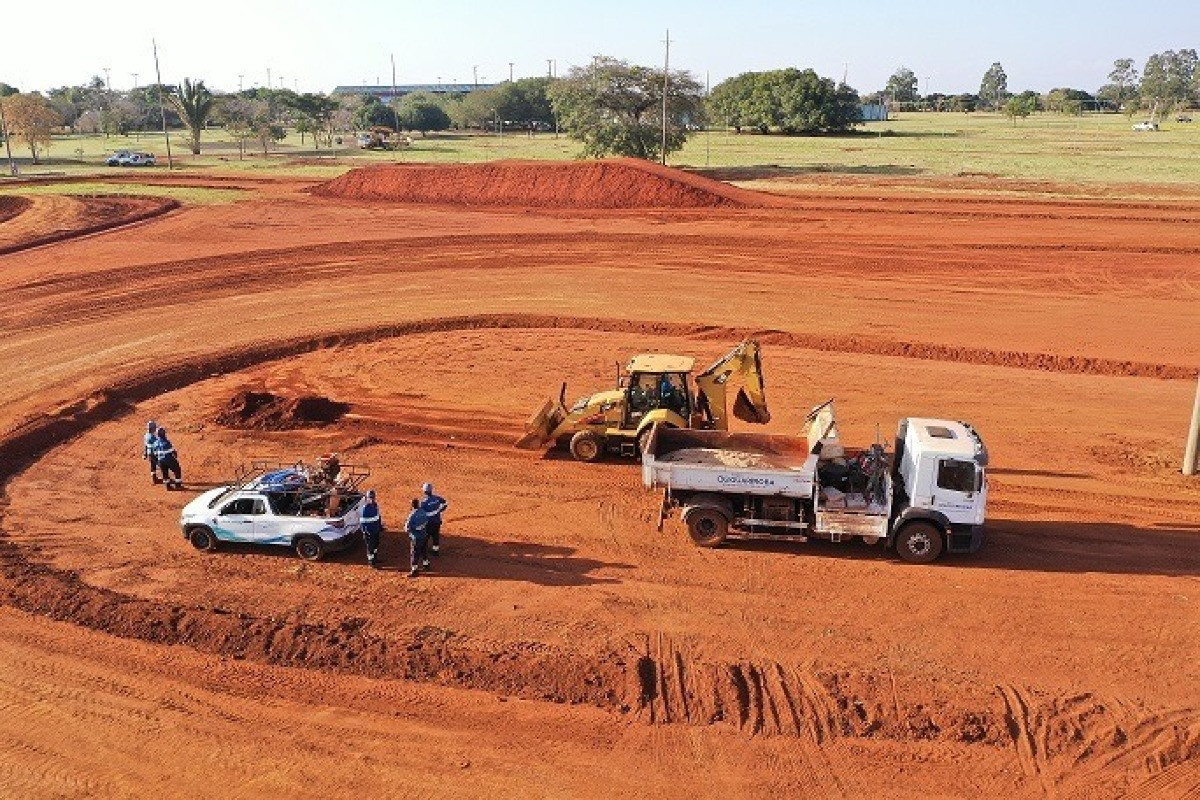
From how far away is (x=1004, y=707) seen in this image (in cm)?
1202

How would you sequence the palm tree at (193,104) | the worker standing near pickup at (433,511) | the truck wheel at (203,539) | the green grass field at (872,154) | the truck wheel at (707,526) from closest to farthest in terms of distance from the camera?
the worker standing near pickup at (433,511), the truck wheel at (707,526), the truck wheel at (203,539), the green grass field at (872,154), the palm tree at (193,104)

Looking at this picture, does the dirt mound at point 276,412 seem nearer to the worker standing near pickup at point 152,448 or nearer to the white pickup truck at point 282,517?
the worker standing near pickup at point 152,448

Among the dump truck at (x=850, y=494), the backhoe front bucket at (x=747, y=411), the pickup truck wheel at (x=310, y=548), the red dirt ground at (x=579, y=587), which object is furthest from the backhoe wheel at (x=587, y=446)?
the pickup truck wheel at (x=310, y=548)

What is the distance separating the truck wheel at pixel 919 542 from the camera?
1528cm

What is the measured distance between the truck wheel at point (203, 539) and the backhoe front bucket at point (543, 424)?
673 cm

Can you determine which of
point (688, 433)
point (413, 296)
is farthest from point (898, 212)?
point (688, 433)

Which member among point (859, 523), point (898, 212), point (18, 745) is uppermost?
point (898, 212)

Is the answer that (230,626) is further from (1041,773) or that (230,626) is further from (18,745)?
(1041,773)

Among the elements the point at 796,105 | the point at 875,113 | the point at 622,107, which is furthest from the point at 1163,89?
the point at 622,107

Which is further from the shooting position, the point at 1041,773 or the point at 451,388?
the point at 451,388

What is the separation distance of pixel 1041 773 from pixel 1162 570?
6041 mm

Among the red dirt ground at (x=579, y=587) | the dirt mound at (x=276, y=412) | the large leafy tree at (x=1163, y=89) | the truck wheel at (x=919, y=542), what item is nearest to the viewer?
the red dirt ground at (x=579, y=587)

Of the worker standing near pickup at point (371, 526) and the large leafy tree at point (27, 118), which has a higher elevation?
the large leafy tree at point (27, 118)

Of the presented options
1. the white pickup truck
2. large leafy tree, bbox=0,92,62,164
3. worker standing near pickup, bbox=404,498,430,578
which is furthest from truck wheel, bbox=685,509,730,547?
large leafy tree, bbox=0,92,62,164
